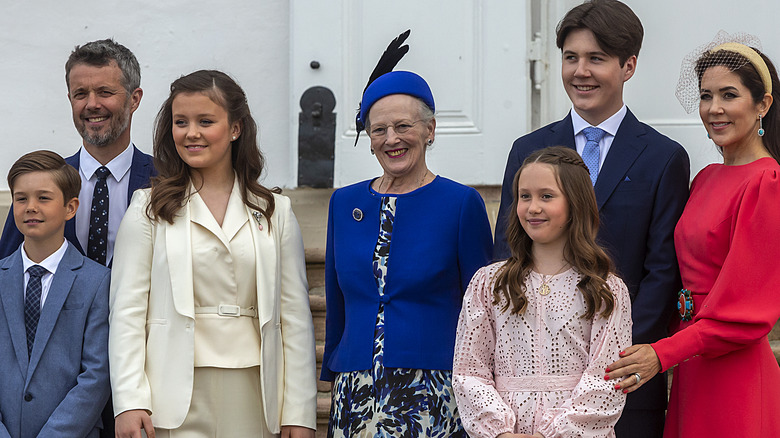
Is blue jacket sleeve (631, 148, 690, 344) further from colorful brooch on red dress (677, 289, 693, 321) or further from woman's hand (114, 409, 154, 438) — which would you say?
woman's hand (114, 409, 154, 438)

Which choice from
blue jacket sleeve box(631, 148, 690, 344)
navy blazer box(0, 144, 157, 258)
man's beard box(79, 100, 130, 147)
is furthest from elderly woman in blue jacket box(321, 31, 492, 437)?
man's beard box(79, 100, 130, 147)

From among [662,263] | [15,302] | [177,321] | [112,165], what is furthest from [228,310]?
[662,263]

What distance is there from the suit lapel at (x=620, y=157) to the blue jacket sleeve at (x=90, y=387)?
153 centimetres

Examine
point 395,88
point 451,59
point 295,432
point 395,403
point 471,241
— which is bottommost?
point 295,432

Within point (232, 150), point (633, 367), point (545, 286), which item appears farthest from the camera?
point (232, 150)

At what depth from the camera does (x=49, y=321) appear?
296 cm

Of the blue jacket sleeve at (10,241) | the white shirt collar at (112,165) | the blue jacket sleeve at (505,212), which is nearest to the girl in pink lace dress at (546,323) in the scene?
the blue jacket sleeve at (505,212)

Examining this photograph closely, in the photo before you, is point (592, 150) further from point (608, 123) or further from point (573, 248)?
point (573, 248)

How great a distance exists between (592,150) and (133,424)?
1591mm

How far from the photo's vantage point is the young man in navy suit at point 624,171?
2.92 metres

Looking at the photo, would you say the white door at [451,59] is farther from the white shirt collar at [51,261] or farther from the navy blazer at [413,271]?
the white shirt collar at [51,261]

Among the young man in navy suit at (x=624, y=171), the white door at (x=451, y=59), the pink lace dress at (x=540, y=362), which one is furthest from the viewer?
the white door at (x=451, y=59)

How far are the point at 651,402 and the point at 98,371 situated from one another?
1.63 metres

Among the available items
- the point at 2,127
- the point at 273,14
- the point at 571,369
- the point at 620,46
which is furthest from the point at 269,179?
the point at 571,369
